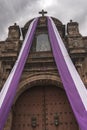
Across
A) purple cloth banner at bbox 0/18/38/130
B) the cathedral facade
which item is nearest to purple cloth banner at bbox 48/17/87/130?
the cathedral facade

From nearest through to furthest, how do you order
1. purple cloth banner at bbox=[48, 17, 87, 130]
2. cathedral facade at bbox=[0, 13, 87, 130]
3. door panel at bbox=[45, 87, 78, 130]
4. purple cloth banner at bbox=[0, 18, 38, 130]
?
purple cloth banner at bbox=[48, 17, 87, 130]
purple cloth banner at bbox=[0, 18, 38, 130]
door panel at bbox=[45, 87, 78, 130]
cathedral facade at bbox=[0, 13, 87, 130]

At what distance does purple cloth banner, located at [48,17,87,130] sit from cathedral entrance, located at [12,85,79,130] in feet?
5.54

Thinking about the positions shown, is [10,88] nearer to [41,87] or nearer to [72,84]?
[72,84]

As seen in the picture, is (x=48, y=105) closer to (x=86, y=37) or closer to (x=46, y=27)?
(x=86, y=37)

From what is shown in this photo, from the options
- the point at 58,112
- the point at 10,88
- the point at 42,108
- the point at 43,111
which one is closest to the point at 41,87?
the point at 42,108

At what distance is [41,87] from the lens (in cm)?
1120

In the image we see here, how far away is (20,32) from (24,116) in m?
5.50

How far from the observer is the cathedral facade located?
9945 mm

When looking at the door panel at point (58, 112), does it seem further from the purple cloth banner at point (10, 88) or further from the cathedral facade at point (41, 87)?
the purple cloth banner at point (10, 88)

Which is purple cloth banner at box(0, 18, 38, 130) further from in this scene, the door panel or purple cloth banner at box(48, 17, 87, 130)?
the door panel

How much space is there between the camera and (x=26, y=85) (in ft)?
35.2

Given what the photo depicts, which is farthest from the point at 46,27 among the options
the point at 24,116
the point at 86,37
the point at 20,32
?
the point at 24,116

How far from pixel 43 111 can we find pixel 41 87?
1309mm

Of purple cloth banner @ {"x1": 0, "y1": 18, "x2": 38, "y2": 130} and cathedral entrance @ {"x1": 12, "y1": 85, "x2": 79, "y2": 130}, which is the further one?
cathedral entrance @ {"x1": 12, "y1": 85, "x2": 79, "y2": 130}
